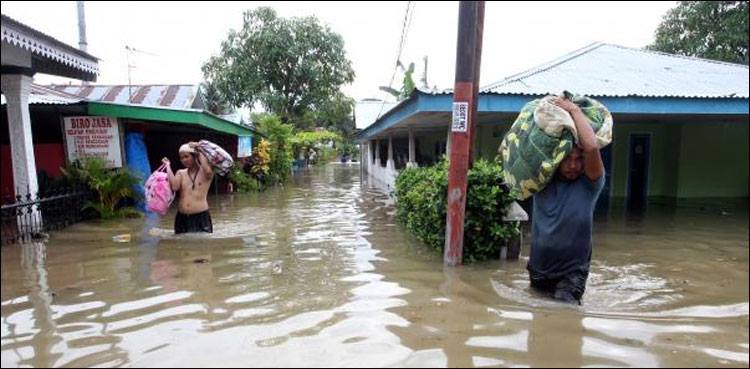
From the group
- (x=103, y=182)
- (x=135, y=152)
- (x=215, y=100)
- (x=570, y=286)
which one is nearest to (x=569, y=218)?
(x=570, y=286)

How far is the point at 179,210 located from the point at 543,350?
6094 millimetres

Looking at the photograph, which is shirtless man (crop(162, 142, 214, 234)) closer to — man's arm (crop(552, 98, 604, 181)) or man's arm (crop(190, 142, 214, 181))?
man's arm (crop(190, 142, 214, 181))

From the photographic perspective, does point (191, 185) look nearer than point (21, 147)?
No

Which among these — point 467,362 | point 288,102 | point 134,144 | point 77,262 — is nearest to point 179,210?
point 77,262

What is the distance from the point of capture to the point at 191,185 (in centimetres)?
790

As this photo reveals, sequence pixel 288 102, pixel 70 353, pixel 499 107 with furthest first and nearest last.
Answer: pixel 288 102 → pixel 499 107 → pixel 70 353

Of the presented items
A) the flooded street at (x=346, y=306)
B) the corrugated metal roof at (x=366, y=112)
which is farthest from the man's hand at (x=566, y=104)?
the corrugated metal roof at (x=366, y=112)

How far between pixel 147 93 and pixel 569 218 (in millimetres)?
20055

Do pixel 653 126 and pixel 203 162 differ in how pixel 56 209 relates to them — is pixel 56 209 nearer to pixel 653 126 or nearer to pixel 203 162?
pixel 203 162

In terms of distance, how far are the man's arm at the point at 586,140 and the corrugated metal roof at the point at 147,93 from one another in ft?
57.5

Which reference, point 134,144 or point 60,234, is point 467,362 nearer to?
point 60,234

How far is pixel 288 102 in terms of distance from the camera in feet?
107

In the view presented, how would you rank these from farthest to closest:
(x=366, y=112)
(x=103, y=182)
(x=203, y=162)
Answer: (x=366, y=112)
(x=103, y=182)
(x=203, y=162)

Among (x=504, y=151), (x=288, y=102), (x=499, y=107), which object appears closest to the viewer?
(x=504, y=151)
